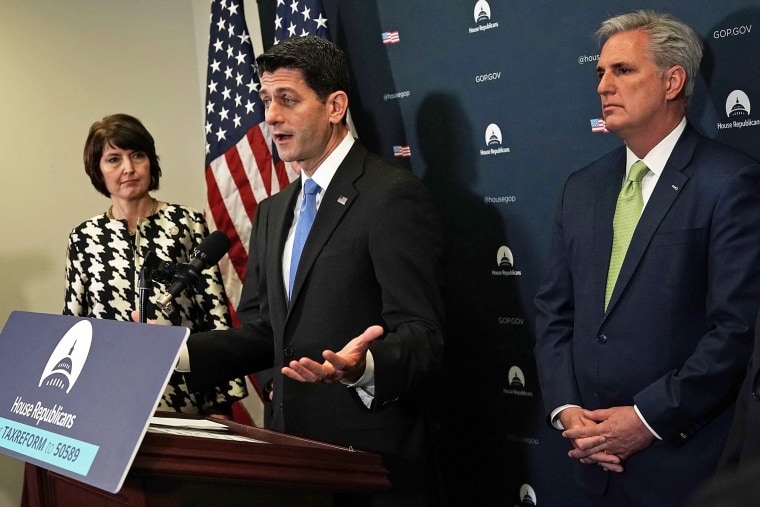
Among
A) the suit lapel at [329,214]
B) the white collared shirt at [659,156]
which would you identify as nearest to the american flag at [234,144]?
the suit lapel at [329,214]

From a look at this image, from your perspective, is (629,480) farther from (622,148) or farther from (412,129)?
(412,129)

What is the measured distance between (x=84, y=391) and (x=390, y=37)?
2.47 meters

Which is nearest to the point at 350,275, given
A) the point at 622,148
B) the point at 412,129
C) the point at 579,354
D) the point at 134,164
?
the point at 579,354

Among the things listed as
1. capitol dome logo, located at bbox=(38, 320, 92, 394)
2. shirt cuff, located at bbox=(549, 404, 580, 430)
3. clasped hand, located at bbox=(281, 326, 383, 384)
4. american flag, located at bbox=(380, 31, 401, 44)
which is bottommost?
shirt cuff, located at bbox=(549, 404, 580, 430)

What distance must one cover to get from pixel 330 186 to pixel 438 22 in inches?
49.3

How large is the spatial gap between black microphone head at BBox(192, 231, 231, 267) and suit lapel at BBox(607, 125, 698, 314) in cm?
108

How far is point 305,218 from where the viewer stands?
271 cm

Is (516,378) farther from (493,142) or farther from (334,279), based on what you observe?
(334,279)

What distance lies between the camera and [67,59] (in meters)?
4.89

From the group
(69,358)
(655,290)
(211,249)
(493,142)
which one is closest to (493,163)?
(493,142)

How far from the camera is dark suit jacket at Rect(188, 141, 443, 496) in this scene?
96.7 inches

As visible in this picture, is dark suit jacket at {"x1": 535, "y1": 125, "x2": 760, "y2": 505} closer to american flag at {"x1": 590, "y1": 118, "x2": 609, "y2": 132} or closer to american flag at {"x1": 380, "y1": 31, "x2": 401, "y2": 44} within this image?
american flag at {"x1": 590, "y1": 118, "x2": 609, "y2": 132}

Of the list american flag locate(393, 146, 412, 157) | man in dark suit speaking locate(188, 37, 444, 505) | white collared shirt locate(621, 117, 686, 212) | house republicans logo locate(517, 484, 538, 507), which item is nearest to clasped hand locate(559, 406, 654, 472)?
man in dark suit speaking locate(188, 37, 444, 505)

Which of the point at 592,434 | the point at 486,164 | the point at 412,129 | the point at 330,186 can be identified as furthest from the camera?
the point at 412,129
